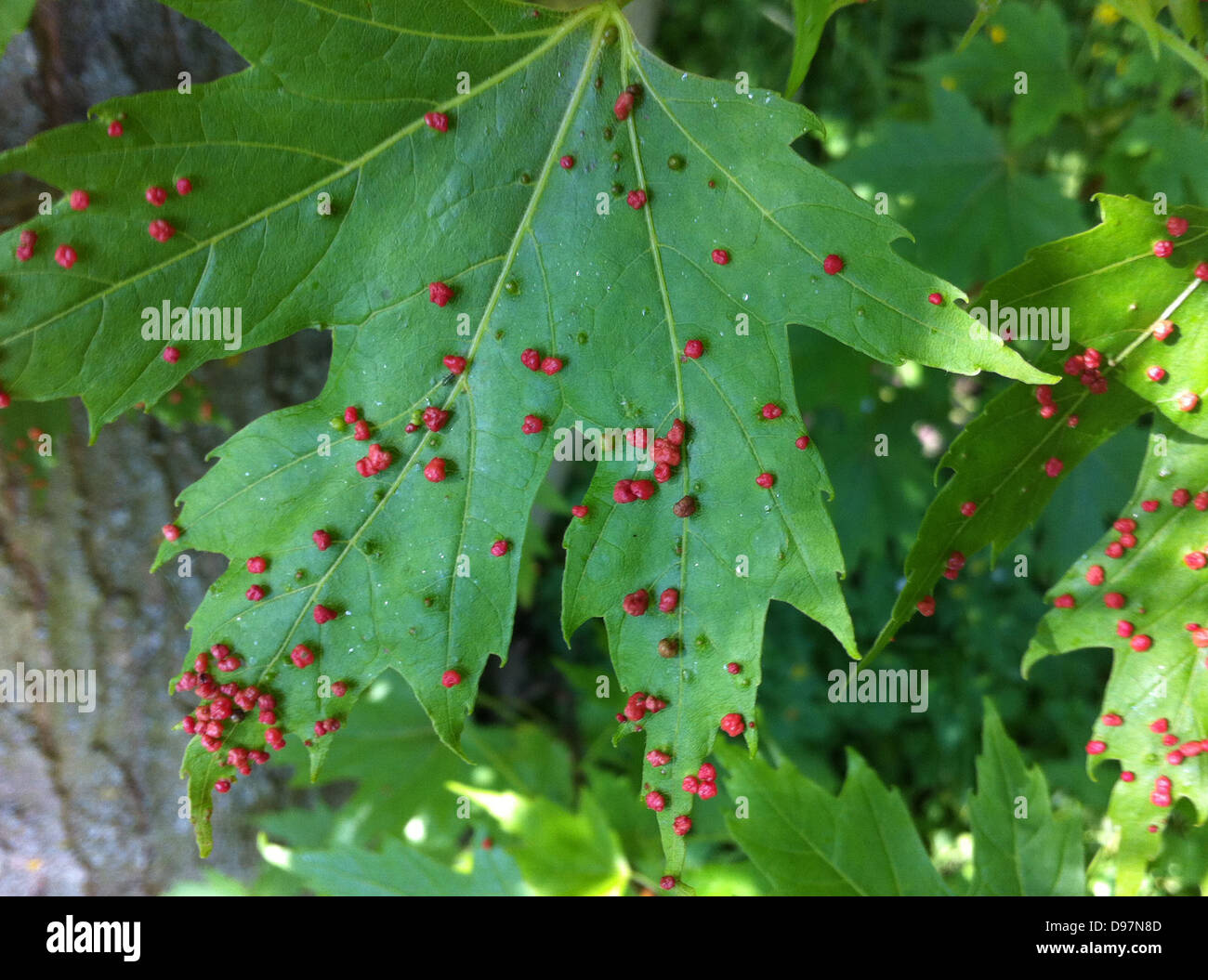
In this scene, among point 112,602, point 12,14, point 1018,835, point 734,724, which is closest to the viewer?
point 12,14

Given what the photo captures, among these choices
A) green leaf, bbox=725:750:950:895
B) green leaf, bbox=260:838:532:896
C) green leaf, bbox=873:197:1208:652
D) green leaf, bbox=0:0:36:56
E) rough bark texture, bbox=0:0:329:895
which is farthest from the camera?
green leaf, bbox=260:838:532:896

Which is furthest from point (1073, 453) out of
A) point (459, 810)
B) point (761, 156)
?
point (459, 810)

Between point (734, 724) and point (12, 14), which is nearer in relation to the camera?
point (12, 14)

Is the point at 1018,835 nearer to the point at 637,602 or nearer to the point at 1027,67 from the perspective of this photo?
the point at 637,602

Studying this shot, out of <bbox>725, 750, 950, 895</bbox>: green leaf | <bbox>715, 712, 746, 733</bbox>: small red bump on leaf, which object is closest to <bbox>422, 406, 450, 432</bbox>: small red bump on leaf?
<bbox>715, 712, 746, 733</bbox>: small red bump on leaf

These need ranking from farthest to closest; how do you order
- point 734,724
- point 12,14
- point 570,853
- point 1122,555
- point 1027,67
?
point 1027,67
point 570,853
point 1122,555
point 734,724
point 12,14

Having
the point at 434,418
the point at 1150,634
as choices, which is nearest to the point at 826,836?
the point at 1150,634

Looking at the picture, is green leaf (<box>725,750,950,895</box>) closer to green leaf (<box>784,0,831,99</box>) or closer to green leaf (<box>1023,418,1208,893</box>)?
green leaf (<box>1023,418,1208,893</box>)

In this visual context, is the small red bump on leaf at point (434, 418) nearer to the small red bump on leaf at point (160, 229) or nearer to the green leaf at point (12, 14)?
the small red bump on leaf at point (160, 229)
